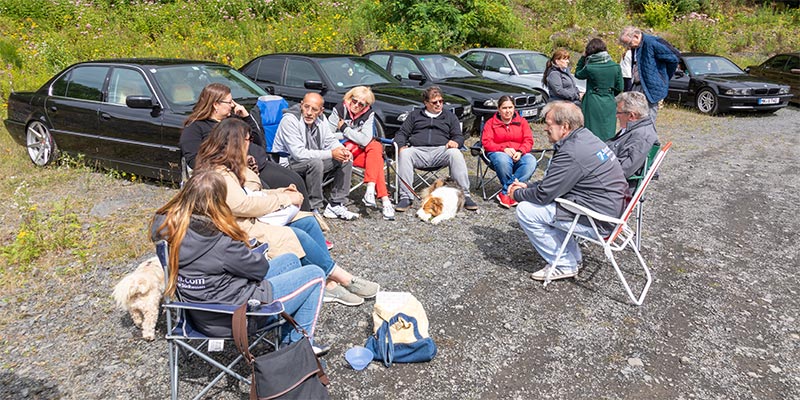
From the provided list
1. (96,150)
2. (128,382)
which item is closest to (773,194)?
(128,382)

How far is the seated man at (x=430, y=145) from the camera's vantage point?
20.0 ft

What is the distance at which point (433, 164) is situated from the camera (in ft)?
20.6

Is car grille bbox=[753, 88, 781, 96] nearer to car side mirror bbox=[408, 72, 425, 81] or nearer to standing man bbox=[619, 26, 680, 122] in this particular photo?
standing man bbox=[619, 26, 680, 122]

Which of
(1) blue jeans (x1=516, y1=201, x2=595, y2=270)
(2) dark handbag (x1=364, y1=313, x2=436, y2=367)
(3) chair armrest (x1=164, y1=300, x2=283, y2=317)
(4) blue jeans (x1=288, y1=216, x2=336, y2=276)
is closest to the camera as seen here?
(3) chair armrest (x1=164, y1=300, x2=283, y2=317)

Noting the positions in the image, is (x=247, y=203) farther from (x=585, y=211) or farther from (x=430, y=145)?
(x=430, y=145)

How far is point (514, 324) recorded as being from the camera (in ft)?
12.2

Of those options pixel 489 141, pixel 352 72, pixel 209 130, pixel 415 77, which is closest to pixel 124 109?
pixel 209 130

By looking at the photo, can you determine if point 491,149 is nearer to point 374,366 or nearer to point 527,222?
point 527,222

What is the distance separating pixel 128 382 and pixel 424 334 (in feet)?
5.59

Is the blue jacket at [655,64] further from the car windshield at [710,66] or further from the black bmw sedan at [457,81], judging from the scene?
the car windshield at [710,66]

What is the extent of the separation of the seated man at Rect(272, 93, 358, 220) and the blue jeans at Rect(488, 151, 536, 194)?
5.53ft

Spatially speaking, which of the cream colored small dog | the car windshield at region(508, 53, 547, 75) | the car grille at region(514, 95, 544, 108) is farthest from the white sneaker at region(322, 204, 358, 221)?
the car windshield at region(508, 53, 547, 75)

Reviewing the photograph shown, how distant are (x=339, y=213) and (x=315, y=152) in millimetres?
674

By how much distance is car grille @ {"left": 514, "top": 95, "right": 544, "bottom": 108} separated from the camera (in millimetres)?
9484
